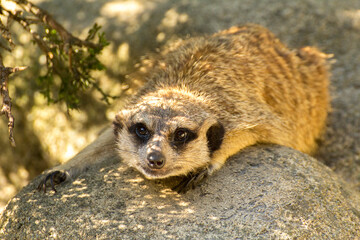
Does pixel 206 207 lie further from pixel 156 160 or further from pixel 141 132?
pixel 141 132

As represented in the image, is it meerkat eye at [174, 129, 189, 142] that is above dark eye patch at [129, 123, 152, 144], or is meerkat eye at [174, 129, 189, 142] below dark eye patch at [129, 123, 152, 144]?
below

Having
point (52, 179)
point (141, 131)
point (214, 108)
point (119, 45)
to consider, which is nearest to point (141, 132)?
point (141, 131)

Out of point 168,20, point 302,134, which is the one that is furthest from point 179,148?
point 168,20

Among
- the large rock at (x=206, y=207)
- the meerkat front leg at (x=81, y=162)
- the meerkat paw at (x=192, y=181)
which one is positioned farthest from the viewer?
the meerkat front leg at (x=81, y=162)

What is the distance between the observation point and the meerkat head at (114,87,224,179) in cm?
352

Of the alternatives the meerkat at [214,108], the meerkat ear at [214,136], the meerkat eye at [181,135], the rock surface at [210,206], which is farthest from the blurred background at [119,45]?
the meerkat eye at [181,135]

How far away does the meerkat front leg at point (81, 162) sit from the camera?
416 cm

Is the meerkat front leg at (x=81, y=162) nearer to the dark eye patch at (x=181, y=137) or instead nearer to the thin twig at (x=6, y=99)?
the thin twig at (x=6, y=99)

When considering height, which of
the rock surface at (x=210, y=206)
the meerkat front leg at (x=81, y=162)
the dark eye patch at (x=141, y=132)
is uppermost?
the dark eye patch at (x=141, y=132)

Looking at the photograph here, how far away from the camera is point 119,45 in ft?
23.3

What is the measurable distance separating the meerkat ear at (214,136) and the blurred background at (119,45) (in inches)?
134

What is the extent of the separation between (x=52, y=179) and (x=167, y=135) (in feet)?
4.22

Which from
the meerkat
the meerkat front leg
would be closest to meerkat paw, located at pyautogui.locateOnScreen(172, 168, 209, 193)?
the meerkat

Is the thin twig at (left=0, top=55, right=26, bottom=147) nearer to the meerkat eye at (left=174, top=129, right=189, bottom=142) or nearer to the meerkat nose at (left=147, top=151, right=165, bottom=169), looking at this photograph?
the meerkat nose at (left=147, top=151, right=165, bottom=169)
